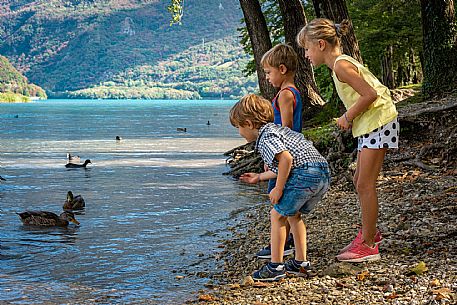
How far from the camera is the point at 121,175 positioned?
2023 cm

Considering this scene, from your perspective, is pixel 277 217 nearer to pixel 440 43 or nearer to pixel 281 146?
pixel 281 146

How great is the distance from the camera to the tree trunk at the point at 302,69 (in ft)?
63.2

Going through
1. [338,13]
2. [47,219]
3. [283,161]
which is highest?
[338,13]

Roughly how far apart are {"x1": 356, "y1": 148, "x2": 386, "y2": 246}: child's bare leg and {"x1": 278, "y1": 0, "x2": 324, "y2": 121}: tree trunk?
1314 cm

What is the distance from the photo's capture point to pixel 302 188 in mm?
6250

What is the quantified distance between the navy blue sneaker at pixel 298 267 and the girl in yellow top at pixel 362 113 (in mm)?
347

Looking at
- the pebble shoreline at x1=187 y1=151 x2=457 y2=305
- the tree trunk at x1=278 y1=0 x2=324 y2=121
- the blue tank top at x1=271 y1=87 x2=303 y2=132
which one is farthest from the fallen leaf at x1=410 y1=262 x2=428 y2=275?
the tree trunk at x1=278 y1=0 x2=324 y2=121

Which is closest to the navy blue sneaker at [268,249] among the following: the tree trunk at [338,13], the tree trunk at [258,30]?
the tree trunk at [338,13]

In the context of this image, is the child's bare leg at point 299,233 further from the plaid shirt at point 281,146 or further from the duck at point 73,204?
the duck at point 73,204

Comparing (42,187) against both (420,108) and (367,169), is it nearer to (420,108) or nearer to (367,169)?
(420,108)

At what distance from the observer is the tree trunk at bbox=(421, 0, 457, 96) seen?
1466 cm

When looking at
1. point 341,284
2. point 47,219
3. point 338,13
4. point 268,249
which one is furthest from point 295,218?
point 338,13

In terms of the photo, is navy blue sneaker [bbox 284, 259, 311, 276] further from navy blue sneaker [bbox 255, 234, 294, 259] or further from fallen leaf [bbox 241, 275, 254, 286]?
navy blue sneaker [bbox 255, 234, 294, 259]

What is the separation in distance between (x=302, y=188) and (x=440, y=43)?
9.62 metres
